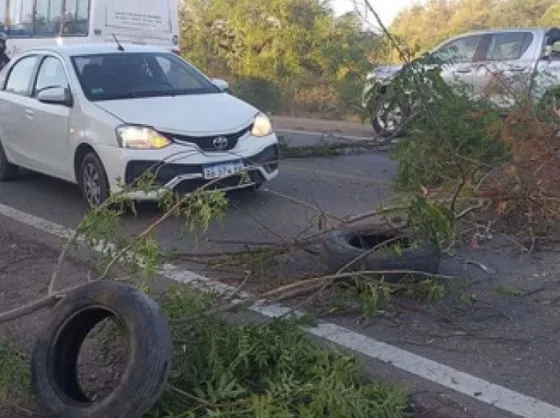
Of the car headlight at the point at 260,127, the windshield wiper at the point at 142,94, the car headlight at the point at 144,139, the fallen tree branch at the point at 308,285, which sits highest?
the windshield wiper at the point at 142,94

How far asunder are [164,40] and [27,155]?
10662 millimetres

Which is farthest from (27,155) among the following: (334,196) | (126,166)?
(334,196)

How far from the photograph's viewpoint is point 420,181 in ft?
29.1

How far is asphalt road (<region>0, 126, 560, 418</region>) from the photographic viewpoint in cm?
468

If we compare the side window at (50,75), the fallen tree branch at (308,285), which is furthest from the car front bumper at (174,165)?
the fallen tree branch at (308,285)

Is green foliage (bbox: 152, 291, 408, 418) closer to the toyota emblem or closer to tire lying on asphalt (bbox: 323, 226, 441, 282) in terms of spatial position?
tire lying on asphalt (bbox: 323, 226, 441, 282)

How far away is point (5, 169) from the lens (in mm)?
10484

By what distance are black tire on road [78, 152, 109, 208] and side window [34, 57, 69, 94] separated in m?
0.89

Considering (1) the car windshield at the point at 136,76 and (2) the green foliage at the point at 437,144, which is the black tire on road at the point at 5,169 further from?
(2) the green foliage at the point at 437,144

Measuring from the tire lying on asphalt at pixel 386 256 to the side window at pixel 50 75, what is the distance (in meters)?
4.08

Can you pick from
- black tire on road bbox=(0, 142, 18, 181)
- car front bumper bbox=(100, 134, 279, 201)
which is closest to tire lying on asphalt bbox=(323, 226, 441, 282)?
car front bumper bbox=(100, 134, 279, 201)

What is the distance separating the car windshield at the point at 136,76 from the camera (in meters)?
8.88

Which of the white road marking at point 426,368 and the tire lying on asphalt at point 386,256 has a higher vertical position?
the tire lying on asphalt at point 386,256

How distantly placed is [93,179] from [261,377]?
15.7ft
